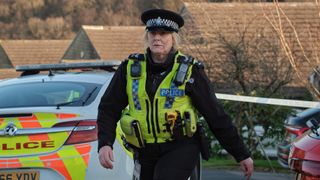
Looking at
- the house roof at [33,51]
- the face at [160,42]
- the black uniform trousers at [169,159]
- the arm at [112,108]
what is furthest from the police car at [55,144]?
the house roof at [33,51]

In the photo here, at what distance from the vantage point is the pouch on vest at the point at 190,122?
4.17 metres

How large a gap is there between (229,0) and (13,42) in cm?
3607

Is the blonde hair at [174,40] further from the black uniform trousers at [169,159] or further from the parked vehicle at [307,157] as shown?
the parked vehicle at [307,157]

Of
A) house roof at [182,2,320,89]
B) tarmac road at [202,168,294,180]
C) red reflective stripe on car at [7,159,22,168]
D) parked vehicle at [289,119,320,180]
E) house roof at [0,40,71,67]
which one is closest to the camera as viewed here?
parked vehicle at [289,119,320,180]

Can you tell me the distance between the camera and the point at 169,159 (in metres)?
4.21

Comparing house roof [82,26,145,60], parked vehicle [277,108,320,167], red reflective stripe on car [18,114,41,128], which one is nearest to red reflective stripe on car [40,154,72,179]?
red reflective stripe on car [18,114,41,128]

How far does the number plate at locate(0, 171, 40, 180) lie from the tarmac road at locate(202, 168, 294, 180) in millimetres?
4701

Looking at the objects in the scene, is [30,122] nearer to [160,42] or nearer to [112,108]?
[112,108]

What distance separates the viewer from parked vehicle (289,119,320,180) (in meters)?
3.99

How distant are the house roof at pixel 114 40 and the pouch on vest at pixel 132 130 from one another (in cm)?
3420

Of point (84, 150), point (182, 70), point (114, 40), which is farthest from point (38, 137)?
point (114, 40)

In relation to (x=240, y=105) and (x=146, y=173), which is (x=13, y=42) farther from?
(x=146, y=173)

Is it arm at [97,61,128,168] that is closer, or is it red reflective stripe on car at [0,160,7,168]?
arm at [97,61,128,168]

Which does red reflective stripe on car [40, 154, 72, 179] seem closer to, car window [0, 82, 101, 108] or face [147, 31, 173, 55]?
car window [0, 82, 101, 108]
